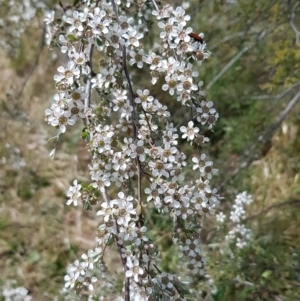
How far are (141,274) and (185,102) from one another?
346 millimetres

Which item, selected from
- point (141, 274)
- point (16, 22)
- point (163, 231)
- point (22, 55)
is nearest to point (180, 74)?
point (141, 274)

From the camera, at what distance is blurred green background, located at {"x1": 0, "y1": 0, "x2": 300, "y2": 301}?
75.4 inches

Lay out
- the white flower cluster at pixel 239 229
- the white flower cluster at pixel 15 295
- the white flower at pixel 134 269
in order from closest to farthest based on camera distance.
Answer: the white flower at pixel 134 269 < the white flower cluster at pixel 239 229 < the white flower cluster at pixel 15 295

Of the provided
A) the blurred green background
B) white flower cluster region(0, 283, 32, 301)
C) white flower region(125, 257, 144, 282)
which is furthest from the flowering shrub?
white flower cluster region(0, 283, 32, 301)

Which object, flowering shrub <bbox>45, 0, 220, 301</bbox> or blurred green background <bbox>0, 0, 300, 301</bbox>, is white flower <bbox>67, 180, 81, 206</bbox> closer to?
flowering shrub <bbox>45, 0, 220, 301</bbox>

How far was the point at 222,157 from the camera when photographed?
2.51 meters

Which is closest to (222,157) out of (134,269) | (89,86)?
(89,86)

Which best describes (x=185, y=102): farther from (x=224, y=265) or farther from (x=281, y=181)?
(x=281, y=181)

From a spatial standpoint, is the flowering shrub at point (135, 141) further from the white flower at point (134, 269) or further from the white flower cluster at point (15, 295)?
the white flower cluster at point (15, 295)

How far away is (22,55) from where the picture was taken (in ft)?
11.9

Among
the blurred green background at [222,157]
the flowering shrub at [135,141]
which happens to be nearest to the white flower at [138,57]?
the flowering shrub at [135,141]

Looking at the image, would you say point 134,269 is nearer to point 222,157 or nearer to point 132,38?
point 132,38

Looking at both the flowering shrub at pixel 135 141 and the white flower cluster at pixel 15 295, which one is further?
the white flower cluster at pixel 15 295

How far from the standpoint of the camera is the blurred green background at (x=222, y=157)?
1914mm
